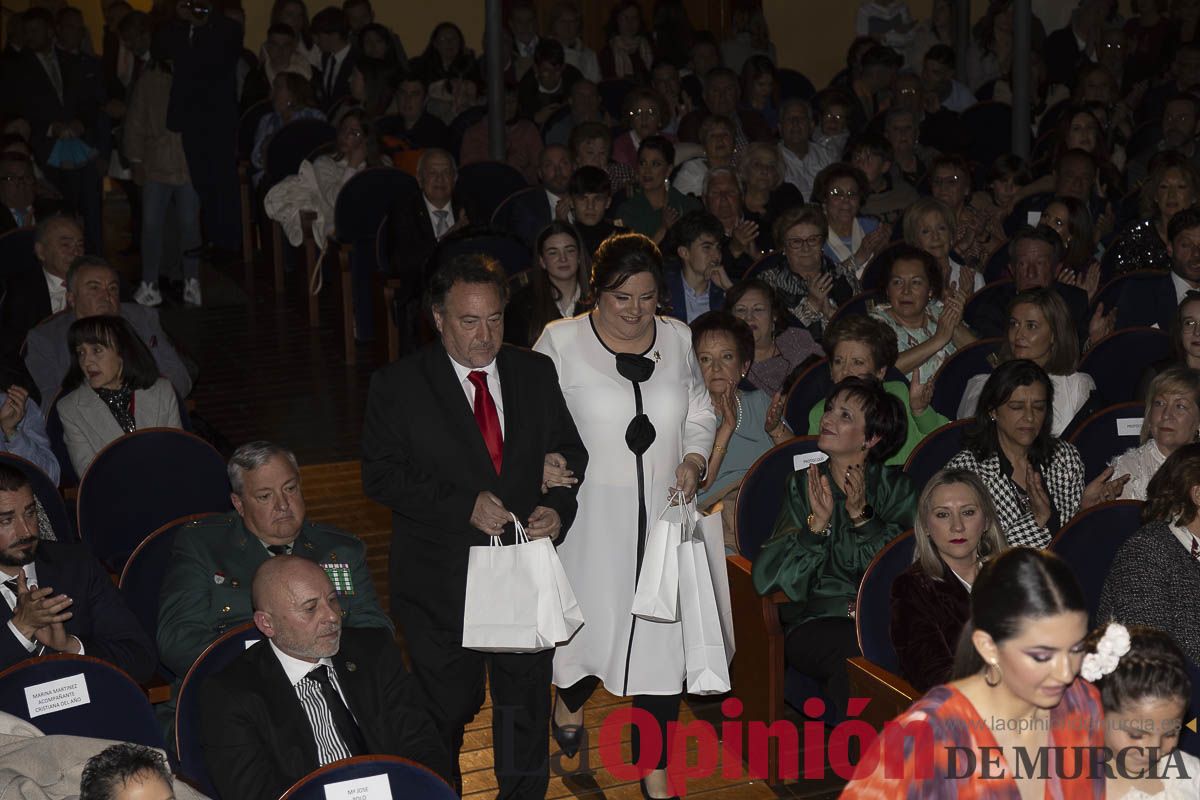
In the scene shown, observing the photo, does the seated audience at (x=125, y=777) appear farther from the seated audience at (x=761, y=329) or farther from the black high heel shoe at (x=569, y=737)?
the seated audience at (x=761, y=329)

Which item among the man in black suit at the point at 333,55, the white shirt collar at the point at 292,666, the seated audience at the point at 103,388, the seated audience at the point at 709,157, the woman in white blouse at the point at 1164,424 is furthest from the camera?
the man in black suit at the point at 333,55

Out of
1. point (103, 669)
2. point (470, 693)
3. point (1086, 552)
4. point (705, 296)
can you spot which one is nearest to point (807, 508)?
point (1086, 552)

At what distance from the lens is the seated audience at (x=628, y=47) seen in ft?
40.1

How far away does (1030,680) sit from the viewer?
2023 millimetres

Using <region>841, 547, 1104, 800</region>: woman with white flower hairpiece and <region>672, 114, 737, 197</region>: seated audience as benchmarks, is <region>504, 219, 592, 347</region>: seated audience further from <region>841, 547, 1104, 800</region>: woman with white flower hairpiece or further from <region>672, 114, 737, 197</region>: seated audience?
<region>841, 547, 1104, 800</region>: woman with white flower hairpiece

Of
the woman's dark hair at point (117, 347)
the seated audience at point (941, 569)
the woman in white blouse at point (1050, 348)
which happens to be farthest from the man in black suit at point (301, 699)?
the woman in white blouse at point (1050, 348)

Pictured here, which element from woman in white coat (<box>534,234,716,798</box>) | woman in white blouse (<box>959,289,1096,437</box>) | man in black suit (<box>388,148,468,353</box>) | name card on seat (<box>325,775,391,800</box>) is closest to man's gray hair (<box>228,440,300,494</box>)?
woman in white coat (<box>534,234,716,798</box>)

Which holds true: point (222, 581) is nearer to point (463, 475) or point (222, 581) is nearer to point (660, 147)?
point (463, 475)

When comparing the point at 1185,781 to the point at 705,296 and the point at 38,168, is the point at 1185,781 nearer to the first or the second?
the point at 705,296

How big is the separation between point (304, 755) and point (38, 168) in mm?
7332

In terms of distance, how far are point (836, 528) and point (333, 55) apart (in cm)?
811

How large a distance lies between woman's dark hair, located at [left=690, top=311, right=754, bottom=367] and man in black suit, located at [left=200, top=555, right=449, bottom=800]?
1791 millimetres

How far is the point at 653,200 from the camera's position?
7.43 metres

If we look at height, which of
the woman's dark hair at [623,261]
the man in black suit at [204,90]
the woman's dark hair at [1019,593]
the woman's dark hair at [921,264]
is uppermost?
the man in black suit at [204,90]
